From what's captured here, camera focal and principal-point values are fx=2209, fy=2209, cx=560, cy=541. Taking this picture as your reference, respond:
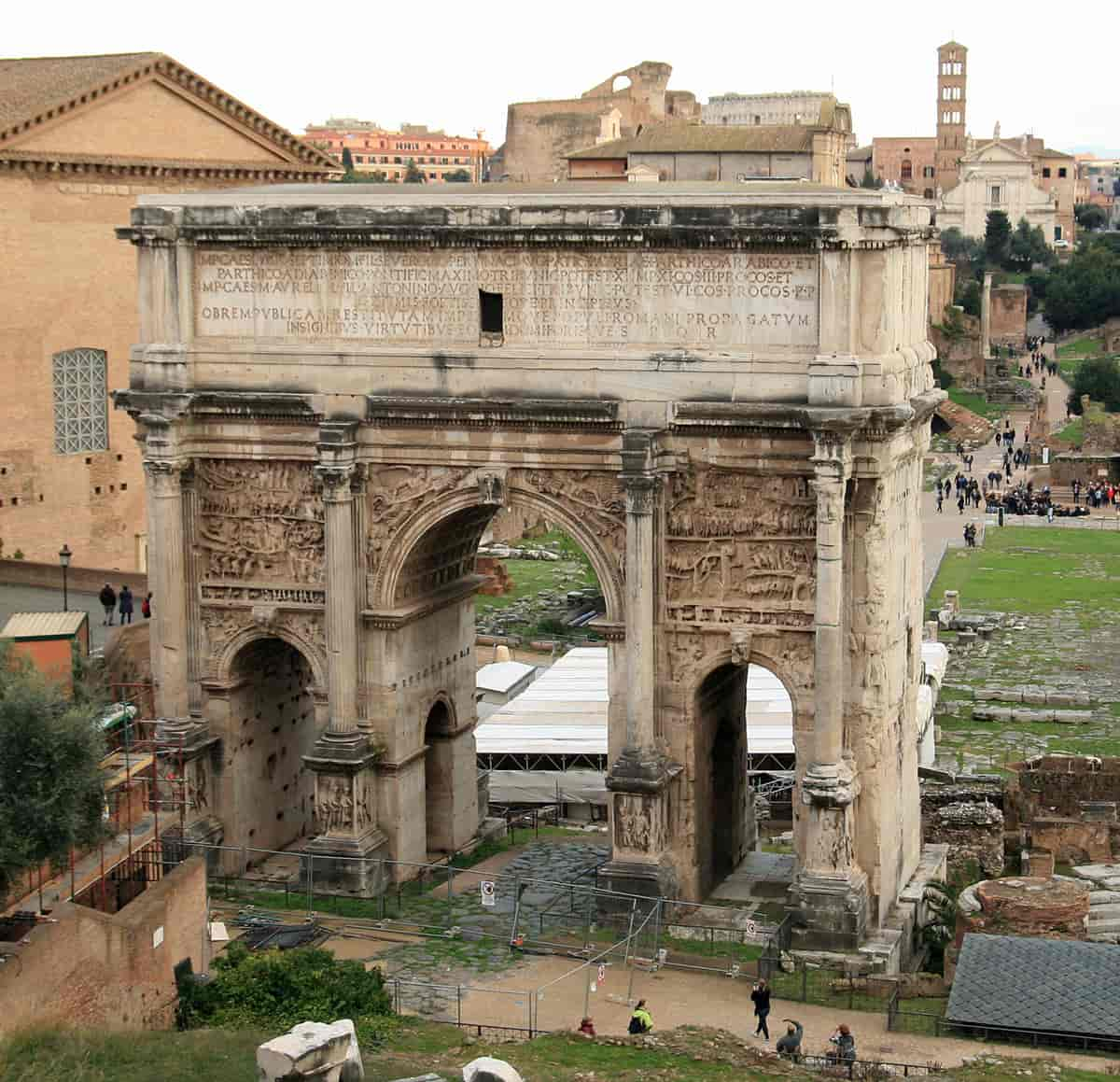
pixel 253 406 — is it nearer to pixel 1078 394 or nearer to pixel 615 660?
pixel 615 660

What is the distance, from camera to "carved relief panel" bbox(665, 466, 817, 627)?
92.7ft

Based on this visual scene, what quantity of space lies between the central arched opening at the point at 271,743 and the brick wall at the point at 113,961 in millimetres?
5149

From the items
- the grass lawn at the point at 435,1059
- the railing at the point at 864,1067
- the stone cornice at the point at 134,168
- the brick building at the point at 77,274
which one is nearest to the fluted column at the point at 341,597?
the grass lawn at the point at 435,1059

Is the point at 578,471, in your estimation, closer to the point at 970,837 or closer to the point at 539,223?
the point at 539,223

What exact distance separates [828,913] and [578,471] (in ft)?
21.4

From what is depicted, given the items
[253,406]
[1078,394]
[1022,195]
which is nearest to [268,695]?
[253,406]

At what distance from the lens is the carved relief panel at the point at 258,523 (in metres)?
30.3

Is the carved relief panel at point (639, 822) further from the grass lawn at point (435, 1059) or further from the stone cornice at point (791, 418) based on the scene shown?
the stone cornice at point (791, 418)

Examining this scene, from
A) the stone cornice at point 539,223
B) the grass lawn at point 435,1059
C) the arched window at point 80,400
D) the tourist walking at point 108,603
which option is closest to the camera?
the grass lawn at point 435,1059

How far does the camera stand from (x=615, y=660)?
1134 inches

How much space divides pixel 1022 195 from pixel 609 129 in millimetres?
60640

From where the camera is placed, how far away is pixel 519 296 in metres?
29.0

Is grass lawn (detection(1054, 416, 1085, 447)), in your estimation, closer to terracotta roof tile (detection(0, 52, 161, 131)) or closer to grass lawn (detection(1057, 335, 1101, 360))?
grass lawn (detection(1057, 335, 1101, 360))

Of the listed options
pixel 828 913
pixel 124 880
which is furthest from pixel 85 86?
pixel 828 913
